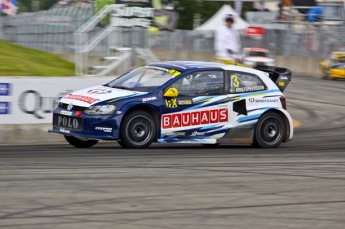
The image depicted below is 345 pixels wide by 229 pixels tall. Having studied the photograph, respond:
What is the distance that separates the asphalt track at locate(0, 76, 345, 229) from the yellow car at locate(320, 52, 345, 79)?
58.6 ft

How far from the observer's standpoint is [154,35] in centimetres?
4391

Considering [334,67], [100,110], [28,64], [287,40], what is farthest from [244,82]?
[287,40]

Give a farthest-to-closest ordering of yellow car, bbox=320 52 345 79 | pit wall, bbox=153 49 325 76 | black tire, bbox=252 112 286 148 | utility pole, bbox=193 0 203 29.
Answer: utility pole, bbox=193 0 203 29 → pit wall, bbox=153 49 325 76 → yellow car, bbox=320 52 345 79 → black tire, bbox=252 112 286 148

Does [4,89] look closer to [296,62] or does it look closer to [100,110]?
[100,110]

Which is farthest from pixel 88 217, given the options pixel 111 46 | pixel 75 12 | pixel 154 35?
pixel 154 35

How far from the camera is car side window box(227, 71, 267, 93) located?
12758 mm

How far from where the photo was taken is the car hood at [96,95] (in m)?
11.6

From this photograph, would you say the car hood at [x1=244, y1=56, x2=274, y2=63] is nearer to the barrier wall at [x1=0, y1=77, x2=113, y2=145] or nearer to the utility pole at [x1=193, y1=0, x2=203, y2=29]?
the barrier wall at [x1=0, y1=77, x2=113, y2=145]

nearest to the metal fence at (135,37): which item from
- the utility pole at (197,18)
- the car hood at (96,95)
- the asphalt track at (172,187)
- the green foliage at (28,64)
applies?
the green foliage at (28,64)

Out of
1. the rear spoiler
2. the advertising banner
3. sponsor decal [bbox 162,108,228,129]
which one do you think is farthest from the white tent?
sponsor decal [bbox 162,108,228,129]

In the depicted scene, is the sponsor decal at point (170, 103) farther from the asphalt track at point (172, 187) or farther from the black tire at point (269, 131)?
the black tire at point (269, 131)

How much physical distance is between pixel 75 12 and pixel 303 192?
50.4 feet

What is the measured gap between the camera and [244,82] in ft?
42.5

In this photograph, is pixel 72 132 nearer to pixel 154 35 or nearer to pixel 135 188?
pixel 135 188
